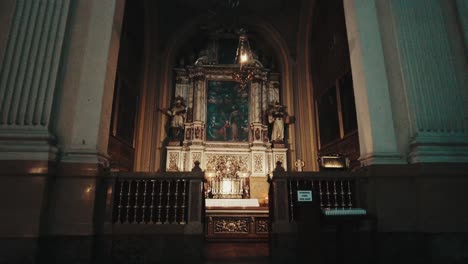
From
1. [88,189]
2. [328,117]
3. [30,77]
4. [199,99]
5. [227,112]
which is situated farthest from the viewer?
[227,112]

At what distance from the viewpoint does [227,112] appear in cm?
889

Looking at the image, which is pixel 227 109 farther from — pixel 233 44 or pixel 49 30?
pixel 49 30

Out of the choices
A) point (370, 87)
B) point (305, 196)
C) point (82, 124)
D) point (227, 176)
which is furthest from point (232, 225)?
point (370, 87)

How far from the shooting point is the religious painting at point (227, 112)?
8664 mm

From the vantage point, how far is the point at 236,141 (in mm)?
8586

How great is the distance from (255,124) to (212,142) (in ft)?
4.67

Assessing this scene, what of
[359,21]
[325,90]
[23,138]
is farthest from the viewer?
[325,90]

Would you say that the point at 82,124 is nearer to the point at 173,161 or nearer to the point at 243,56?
the point at 243,56

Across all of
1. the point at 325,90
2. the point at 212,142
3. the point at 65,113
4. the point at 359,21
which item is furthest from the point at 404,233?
the point at 212,142

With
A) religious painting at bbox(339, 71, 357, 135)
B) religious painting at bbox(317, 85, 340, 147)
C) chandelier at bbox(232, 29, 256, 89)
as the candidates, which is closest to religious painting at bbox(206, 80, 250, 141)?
religious painting at bbox(317, 85, 340, 147)

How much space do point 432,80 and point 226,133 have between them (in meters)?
5.83

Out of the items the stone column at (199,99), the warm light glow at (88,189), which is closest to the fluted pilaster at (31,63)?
the warm light glow at (88,189)

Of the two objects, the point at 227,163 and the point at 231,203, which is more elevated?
the point at 227,163

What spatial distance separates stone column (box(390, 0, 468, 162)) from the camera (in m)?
3.39
